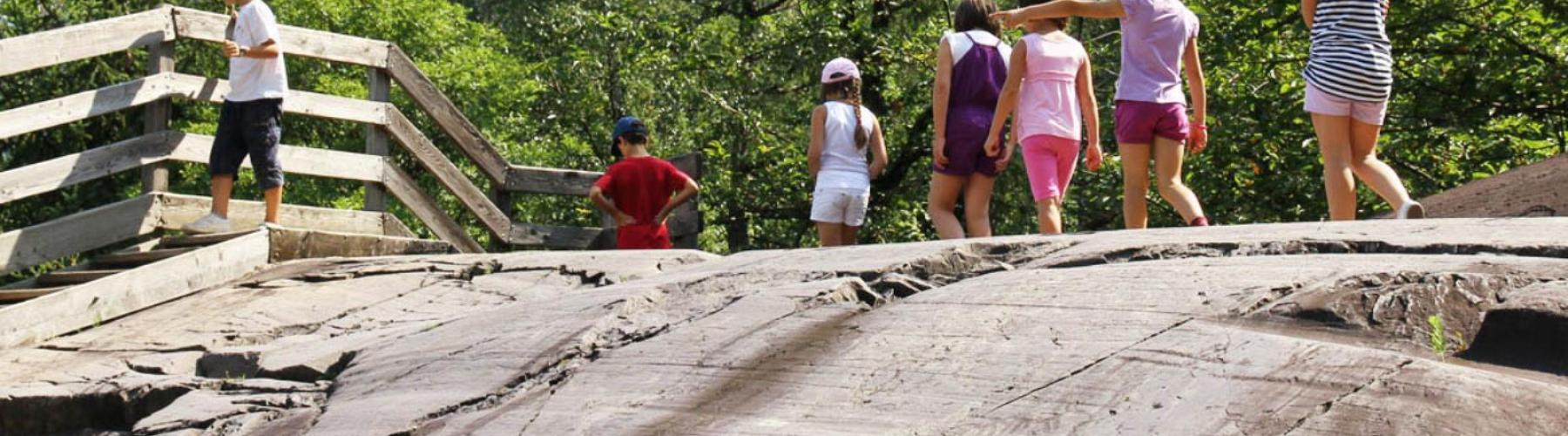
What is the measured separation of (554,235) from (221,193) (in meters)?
2.40

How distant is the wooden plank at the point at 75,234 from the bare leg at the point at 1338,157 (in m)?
5.53

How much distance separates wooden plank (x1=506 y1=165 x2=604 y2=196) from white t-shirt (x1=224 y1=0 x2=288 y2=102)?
2019 mm

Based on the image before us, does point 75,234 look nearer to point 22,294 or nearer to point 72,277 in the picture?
point 72,277

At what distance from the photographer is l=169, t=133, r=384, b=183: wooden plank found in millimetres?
10141

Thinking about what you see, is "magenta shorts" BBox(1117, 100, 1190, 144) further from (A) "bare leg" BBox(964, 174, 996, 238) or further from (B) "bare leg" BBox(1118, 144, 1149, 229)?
(A) "bare leg" BBox(964, 174, 996, 238)

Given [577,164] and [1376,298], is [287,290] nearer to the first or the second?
[1376,298]

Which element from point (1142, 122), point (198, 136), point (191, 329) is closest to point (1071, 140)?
point (1142, 122)

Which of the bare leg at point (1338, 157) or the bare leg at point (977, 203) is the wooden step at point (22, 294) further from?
the bare leg at point (1338, 157)

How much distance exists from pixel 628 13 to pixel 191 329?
17777mm

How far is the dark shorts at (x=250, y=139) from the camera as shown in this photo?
9945 mm

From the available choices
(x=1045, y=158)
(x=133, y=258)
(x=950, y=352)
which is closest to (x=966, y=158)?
(x=1045, y=158)

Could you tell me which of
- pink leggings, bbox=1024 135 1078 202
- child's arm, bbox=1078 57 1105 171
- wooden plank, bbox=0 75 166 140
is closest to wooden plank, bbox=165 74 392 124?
wooden plank, bbox=0 75 166 140

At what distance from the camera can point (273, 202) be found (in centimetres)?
1007

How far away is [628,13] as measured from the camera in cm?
2598
